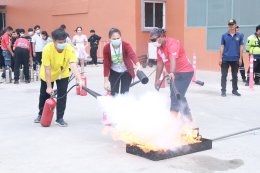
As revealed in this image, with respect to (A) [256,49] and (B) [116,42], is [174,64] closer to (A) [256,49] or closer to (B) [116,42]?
(B) [116,42]

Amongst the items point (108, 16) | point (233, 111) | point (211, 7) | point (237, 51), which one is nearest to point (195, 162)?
point (233, 111)

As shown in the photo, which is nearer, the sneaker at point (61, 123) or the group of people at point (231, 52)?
the sneaker at point (61, 123)

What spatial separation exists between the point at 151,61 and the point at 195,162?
15128 mm

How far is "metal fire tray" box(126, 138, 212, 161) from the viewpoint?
17.3 ft

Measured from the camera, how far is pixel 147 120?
224 inches

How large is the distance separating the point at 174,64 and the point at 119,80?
4.41 feet

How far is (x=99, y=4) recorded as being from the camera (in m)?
23.0

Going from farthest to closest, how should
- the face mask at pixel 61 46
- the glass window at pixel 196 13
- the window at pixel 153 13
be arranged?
the window at pixel 153 13 < the glass window at pixel 196 13 < the face mask at pixel 61 46

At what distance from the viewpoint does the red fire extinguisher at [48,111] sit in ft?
23.3

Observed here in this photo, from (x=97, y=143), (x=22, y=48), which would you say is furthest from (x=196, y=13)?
(x=97, y=143)

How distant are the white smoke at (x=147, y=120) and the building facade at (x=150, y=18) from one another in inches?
419

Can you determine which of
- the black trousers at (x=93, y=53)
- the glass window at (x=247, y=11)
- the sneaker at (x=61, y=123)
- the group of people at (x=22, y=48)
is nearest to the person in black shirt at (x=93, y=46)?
the black trousers at (x=93, y=53)

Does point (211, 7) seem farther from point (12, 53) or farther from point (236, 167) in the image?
point (236, 167)

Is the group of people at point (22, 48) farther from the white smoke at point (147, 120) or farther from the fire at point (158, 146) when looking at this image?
the fire at point (158, 146)
